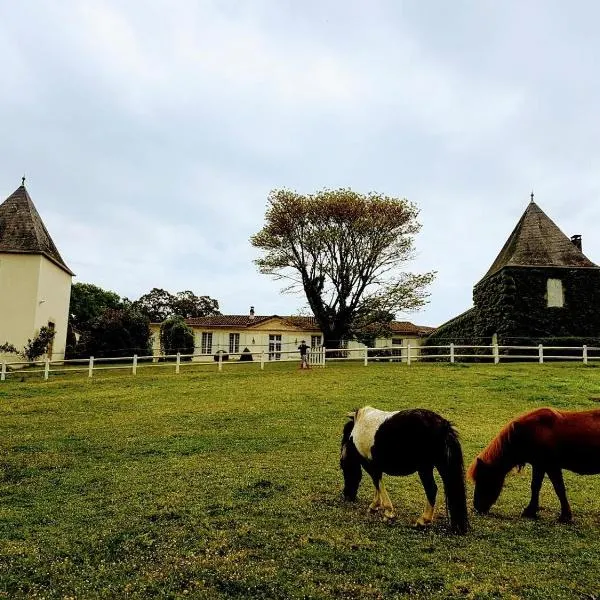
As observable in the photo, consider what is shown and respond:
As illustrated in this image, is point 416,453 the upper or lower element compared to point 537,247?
lower

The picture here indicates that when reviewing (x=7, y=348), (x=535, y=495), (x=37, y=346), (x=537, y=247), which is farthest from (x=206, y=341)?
(x=535, y=495)

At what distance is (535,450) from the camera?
6387 millimetres

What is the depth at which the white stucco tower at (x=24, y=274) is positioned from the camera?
89.4ft

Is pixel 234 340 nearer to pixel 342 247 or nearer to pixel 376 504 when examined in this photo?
pixel 342 247

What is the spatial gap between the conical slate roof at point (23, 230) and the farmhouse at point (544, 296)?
2418 centimetres

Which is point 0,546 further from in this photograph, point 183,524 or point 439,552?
point 439,552

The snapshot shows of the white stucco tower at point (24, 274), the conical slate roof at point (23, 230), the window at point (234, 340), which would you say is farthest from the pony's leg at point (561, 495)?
the window at point (234, 340)

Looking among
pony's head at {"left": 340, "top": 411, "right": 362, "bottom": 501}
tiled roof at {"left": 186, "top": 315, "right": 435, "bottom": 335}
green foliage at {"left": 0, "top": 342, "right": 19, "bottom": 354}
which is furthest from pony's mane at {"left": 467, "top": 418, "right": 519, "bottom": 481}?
tiled roof at {"left": 186, "top": 315, "right": 435, "bottom": 335}

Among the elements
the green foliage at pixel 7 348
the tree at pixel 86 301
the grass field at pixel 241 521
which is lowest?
the grass field at pixel 241 521

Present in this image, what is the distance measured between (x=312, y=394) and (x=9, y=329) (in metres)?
18.8

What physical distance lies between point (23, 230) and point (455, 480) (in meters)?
28.7

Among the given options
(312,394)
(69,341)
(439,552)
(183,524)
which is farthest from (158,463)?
(69,341)

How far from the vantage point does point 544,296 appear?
28.2 meters

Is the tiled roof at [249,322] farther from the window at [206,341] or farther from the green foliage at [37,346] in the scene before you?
the green foliage at [37,346]
